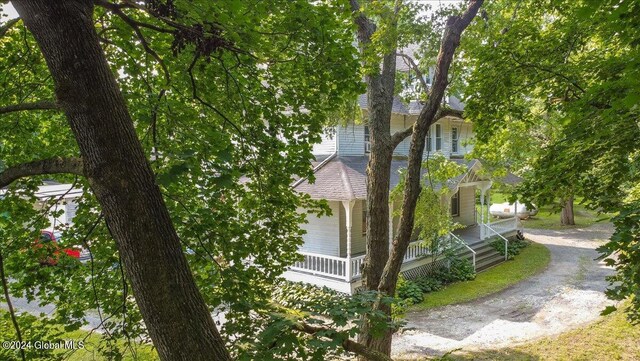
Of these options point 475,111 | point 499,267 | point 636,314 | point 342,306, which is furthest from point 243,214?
point 499,267

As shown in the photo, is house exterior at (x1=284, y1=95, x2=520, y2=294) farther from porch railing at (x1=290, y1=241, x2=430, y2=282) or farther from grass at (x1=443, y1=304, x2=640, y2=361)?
grass at (x1=443, y1=304, x2=640, y2=361)

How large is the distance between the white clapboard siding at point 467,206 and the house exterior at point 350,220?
1700mm

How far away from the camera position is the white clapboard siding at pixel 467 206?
2147cm

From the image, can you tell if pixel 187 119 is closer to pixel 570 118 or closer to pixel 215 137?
pixel 215 137

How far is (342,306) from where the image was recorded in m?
3.12

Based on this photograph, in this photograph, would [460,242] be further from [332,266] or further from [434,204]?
[332,266]

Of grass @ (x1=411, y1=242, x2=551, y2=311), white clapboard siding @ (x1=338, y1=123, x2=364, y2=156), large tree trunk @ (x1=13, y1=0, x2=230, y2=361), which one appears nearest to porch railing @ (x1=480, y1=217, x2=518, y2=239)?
grass @ (x1=411, y1=242, x2=551, y2=311)

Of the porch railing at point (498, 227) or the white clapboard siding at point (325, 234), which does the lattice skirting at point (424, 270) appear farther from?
the porch railing at point (498, 227)

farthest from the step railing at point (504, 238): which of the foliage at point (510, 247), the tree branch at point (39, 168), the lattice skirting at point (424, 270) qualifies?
the tree branch at point (39, 168)

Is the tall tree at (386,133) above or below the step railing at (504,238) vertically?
above

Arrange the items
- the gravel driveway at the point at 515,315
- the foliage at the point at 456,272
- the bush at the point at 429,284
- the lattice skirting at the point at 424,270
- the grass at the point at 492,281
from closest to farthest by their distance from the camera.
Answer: the gravel driveway at the point at 515,315
the grass at the point at 492,281
the bush at the point at 429,284
the lattice skirting at the point at 424,270
the foliage at the point at 456,272

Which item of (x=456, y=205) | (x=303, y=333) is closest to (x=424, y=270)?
(x=456, y=205)

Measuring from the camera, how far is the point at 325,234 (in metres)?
14.5

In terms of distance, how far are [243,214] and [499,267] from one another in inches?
580
